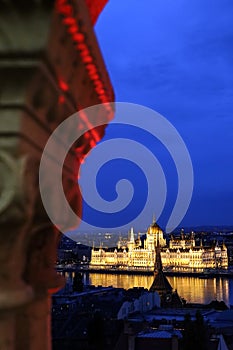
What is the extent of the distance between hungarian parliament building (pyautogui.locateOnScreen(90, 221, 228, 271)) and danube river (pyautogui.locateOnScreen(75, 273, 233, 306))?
3846mm

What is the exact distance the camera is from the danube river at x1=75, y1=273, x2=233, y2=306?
32.3m

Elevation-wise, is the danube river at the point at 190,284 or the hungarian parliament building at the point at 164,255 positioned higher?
the hungarian parliament building at the point at 164,255

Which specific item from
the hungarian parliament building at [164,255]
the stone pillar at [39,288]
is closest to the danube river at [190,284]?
the hungarian parliament building at [164,255]

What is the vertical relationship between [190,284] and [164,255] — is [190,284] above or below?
below

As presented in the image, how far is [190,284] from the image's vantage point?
40.0m

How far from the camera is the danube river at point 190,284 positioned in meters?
32.3

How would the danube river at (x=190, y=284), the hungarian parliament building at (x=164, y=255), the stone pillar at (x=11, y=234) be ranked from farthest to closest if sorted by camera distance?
1. the hungarian parliament building at (x=164, y=255)
2. the danube river at (x=190, y=284)
3. the stone pillar at (x=11, y=234)

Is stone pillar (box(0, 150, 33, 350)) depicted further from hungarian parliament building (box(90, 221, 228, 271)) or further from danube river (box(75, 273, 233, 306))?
hungarian parliament building (box(90, 221, 228, 271))

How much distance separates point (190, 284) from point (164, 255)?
12.4m

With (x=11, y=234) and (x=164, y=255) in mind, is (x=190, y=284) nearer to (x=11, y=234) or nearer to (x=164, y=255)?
(x=164, y=255)

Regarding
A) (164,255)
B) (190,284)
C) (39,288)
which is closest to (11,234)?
(39,288)

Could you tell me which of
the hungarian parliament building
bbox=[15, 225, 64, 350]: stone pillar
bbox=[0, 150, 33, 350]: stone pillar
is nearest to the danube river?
the hungarian parliament building

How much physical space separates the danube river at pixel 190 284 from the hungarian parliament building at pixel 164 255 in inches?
151

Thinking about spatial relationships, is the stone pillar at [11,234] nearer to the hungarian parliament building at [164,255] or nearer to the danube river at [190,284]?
the danube river at [190,284]
